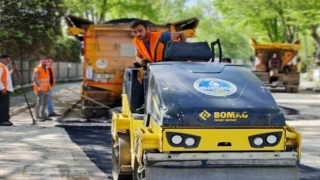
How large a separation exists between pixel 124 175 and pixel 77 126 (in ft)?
23.6

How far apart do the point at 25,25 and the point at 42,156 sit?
42.8 ft

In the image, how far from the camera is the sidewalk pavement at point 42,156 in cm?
809

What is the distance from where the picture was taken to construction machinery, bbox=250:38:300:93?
3103cm

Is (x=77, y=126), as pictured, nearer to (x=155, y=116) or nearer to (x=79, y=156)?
(x=79, y=156)

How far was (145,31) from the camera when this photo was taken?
300 inches

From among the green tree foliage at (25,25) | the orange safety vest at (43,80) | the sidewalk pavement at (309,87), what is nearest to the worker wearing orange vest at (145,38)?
the orange safety vest at (43,80)

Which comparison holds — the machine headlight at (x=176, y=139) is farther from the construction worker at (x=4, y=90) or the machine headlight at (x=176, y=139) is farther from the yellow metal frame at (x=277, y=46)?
the yellow metal frame at (x=277, y=46)

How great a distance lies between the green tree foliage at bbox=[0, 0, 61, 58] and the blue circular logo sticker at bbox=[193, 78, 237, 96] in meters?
13.1

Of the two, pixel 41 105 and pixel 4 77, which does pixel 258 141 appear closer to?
pixel 4 77

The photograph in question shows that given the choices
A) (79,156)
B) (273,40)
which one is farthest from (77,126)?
(273,40)

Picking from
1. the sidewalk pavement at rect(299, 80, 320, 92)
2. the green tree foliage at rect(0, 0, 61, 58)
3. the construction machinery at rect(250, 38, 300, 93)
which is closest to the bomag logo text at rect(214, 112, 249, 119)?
the green tree foliage at rect(0, 0, 61, 58)

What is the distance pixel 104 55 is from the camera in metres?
15.8

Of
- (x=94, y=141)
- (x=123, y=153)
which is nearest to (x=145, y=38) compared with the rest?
(x=123, y=153)

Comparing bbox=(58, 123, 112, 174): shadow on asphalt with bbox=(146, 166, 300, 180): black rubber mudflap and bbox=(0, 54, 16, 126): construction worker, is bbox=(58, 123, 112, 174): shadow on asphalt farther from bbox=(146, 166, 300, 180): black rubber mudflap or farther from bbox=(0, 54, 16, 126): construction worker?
bbox=(146, 166, 300, 180): black rubber mudflap
